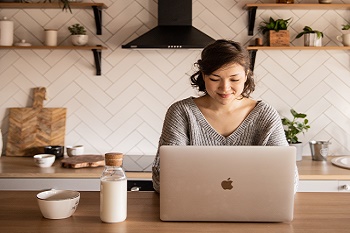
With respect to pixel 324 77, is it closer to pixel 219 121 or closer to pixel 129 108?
pixel 129 108

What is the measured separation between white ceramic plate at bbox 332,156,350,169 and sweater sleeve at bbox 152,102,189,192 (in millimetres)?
1474

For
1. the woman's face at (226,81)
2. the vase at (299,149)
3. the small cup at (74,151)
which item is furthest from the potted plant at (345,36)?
the small cup at (74,151)

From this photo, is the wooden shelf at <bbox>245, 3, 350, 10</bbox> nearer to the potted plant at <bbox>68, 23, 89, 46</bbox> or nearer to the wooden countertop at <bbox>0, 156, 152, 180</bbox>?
the potted plant at <bbox>68, 23, 89, 46</bbox>

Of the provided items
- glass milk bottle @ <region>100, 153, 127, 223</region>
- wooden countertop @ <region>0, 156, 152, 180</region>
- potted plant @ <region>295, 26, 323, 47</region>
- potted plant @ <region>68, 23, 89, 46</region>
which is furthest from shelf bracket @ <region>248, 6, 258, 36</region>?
glass milk bottle @ <region>100, 153, 127, 223</region>

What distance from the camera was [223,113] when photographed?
2.06 m

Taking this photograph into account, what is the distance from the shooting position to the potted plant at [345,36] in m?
3.34

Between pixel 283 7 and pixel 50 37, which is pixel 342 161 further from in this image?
pixel 50 37

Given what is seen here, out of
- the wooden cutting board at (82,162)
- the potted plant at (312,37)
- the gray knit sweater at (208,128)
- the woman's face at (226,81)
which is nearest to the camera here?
the woman's face at (226,81)

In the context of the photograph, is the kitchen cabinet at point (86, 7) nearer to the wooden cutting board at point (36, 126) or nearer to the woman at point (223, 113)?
the wooden cutting board at point (36, 126)

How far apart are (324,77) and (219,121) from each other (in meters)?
1.75

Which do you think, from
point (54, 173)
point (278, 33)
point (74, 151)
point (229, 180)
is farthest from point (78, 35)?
point (229, 180)

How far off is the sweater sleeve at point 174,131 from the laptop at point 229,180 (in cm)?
47

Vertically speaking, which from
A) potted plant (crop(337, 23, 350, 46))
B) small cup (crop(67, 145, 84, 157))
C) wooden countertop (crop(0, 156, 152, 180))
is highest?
potted plant (crop(337, 23, 350, 46))

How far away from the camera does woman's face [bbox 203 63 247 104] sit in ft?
6.07
